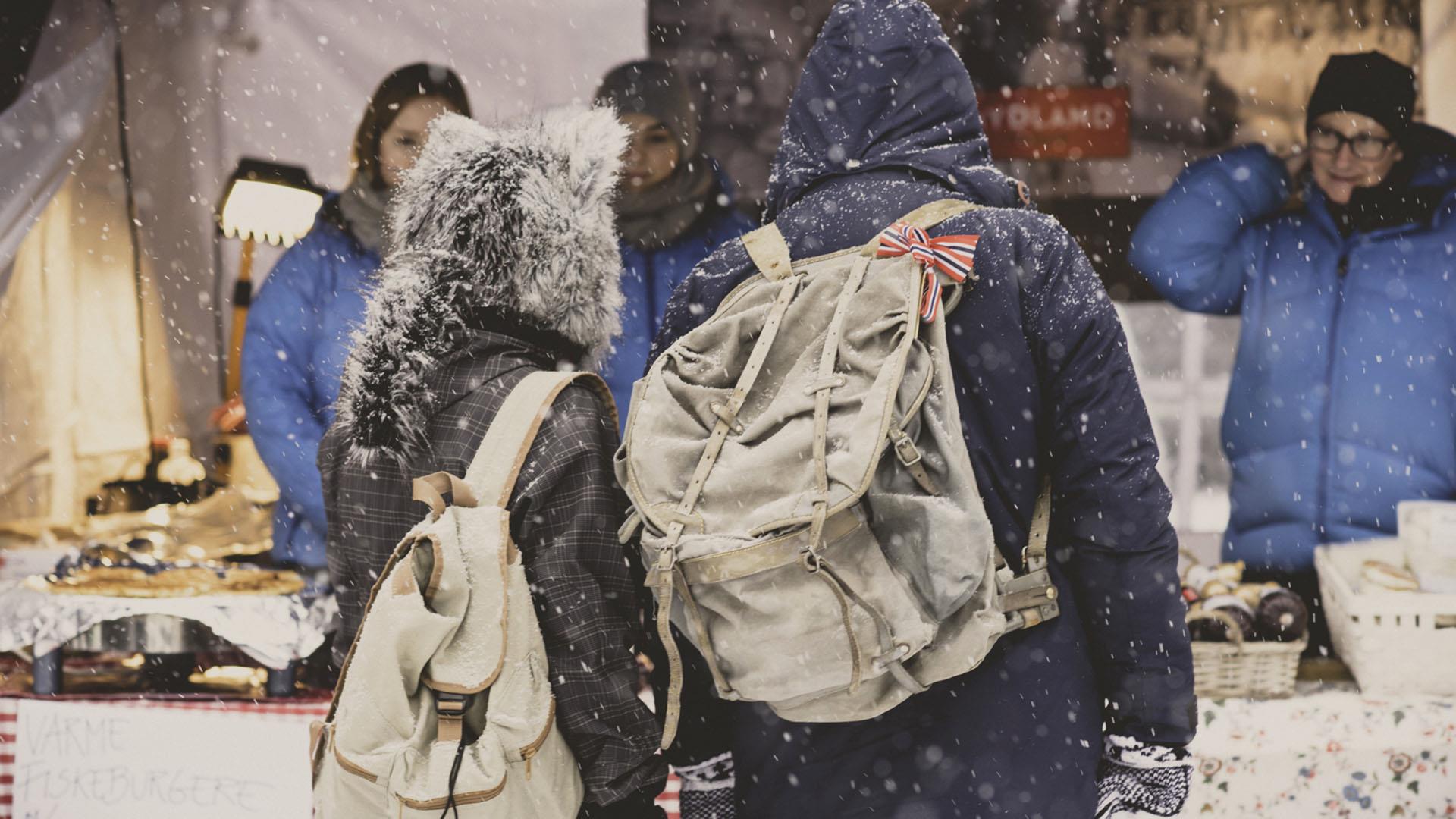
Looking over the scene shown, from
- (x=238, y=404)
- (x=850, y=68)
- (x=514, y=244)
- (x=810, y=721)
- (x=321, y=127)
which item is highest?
(x=321, y=127)

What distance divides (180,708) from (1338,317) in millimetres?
3447

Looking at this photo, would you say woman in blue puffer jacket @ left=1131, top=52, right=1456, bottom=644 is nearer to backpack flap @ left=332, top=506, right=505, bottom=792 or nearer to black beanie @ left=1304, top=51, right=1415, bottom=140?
black beanie @ left=1304, top=51, right=1415, bottom=140

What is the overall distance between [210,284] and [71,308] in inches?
23.7

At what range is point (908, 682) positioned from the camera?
4.33ft

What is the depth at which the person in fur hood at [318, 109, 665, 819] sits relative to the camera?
5.04 ft

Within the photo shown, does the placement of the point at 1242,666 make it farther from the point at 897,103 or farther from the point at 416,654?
the point at 416,654

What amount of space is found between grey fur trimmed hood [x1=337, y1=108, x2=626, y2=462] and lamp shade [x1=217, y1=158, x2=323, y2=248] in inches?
91.8

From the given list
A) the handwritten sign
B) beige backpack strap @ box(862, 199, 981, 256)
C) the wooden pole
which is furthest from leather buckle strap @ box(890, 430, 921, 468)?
the wooden pole

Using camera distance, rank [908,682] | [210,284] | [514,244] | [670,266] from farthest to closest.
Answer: [210,284], [670,266], [514,244], [908,682]

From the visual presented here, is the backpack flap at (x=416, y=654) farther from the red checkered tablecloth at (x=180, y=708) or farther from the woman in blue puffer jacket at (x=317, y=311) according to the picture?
the woman in blue puffer jacket at (x=317, y=311)

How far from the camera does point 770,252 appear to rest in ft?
5.01

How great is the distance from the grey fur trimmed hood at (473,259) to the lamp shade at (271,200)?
233 centimetres

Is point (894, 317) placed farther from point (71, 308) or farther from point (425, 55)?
point (71, 308)

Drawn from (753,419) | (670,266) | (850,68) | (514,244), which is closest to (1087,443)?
(753,419)
